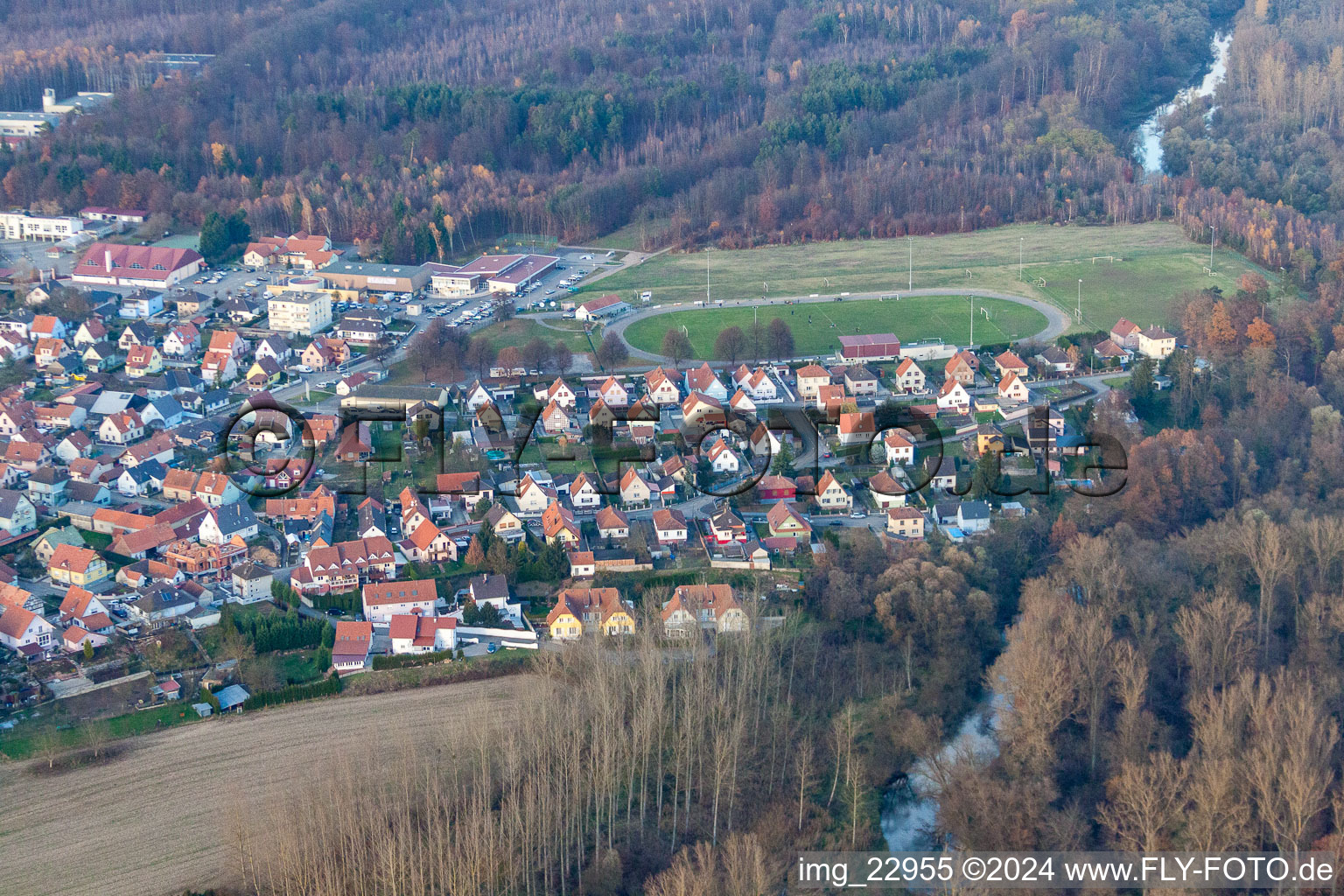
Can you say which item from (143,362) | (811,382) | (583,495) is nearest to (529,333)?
(811,382)

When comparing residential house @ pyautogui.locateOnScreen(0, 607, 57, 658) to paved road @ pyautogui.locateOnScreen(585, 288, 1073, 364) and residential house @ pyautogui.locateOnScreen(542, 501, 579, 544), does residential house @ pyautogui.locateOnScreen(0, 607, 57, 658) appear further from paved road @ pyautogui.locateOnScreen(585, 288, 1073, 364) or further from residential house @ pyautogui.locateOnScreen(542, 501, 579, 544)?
paved road @ pyautogui.locateOnScreen(585, 288, 1073, 364)

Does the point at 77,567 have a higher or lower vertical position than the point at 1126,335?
lower

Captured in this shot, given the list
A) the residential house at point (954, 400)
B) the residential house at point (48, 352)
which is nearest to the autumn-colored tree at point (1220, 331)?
the residential house at point (954, 400)

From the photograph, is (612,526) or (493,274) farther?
(493,274)

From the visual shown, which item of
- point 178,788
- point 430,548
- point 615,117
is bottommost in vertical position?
point 178,788

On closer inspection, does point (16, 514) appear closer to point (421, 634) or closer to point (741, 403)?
point (421, 634)

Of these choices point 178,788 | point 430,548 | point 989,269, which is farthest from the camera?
point 989,269
